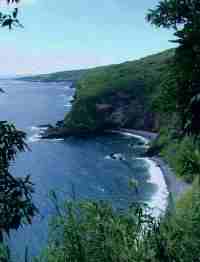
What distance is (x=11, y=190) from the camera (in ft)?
25.4

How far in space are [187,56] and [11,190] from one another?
12.9m

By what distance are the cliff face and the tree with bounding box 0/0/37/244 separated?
11264cm

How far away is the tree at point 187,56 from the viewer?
59.1 feet

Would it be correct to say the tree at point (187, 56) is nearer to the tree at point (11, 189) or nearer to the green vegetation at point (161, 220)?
the green vegetation at point (161, 220)

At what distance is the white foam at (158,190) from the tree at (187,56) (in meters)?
32.5

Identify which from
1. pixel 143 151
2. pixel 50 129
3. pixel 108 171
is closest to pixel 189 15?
pixel 108 171

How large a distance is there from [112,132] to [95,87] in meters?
33.2

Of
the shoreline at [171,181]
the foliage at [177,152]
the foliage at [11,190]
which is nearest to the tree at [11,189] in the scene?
the foliage at [11,190]

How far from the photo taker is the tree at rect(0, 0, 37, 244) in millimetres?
7480

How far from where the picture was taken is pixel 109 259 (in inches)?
482

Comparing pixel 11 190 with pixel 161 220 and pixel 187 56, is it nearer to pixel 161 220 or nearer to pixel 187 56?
pixel 161 220

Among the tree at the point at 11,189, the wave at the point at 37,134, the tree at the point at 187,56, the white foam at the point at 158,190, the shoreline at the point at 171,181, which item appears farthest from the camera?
the wave at the point at 37,134

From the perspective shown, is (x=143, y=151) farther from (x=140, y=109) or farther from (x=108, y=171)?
(x=140, y=109)

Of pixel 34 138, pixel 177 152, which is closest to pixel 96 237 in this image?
pixel 177 152
